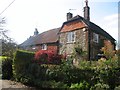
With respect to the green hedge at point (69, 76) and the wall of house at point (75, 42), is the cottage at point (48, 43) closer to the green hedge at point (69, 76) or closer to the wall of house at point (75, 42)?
the wall of house at point (75, 42)

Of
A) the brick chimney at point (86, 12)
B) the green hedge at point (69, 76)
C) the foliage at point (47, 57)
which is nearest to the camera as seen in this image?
the green hedge at point (69, 76)

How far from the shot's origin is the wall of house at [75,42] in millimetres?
32969

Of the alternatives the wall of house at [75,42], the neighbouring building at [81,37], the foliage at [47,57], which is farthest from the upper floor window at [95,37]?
the foliage at [47,57]

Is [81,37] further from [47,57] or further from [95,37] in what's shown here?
[47,57]

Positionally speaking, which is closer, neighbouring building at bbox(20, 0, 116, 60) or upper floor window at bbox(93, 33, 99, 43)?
neighbouring building at bbox(20, 0, 116, 60)

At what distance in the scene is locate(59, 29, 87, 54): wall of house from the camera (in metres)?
33.0

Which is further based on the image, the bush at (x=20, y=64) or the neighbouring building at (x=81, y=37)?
the neighbouring building at (x=81, y=37)

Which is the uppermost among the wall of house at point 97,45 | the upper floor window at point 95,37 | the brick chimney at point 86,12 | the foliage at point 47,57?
the brick chimney at point 86,12

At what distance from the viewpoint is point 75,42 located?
34.2 metres

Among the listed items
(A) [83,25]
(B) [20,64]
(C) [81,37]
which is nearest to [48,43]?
(C) [81,37]

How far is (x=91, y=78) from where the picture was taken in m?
15.5

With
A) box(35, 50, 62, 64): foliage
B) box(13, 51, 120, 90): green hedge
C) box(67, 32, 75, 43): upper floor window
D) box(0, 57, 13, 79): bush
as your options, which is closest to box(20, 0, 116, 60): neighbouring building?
box(67, 32, 75, 43): upper floor window

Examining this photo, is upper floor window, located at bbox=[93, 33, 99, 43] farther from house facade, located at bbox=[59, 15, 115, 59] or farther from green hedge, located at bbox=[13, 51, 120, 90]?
green hedge, located at bbox=[13, 51, 120, 90]

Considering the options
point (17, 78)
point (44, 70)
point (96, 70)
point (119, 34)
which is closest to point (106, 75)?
point (96, 70)
